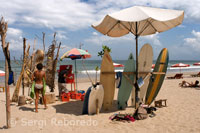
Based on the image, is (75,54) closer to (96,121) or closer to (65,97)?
(65,97)

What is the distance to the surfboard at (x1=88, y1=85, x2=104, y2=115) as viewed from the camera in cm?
562

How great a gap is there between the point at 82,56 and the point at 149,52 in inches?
104

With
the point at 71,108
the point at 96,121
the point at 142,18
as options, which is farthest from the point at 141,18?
the point at 71,108

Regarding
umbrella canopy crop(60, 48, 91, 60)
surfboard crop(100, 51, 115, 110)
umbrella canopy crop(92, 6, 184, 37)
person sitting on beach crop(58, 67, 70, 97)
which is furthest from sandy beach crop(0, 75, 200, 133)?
umbrella canopy crop(92, 6, 184, 37)

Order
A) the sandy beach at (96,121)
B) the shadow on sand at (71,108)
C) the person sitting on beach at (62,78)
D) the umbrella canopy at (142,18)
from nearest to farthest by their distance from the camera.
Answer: the sandy beach at (96,121) → the umbrella canopy at (142,18) → the shadow on sand at (71,108) → the person sitting on beach at (62,78)

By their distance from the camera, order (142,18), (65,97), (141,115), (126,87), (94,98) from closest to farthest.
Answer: (142,18), (141,115), (94,98), (126,87), (65,97)

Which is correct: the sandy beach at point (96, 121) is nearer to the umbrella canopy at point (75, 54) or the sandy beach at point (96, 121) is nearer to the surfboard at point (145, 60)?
the surfboard at point (145, 60)

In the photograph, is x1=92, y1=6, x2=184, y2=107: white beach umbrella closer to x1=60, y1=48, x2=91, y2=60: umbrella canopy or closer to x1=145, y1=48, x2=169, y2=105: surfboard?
x1=145, y1=48, x2=169, y2=105: surfboard

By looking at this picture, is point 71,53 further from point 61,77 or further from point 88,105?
point 88,105

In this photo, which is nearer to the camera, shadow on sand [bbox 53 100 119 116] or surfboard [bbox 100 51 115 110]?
shadow on sand [bbox 53 100 119 116]

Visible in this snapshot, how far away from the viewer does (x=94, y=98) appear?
224 inches

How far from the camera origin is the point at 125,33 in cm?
758

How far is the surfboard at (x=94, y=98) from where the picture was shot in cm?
562

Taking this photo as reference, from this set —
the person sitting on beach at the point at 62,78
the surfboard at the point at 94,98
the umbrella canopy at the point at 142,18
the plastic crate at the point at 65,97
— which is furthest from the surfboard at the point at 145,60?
the person sitting on beach at the point at 62,78
